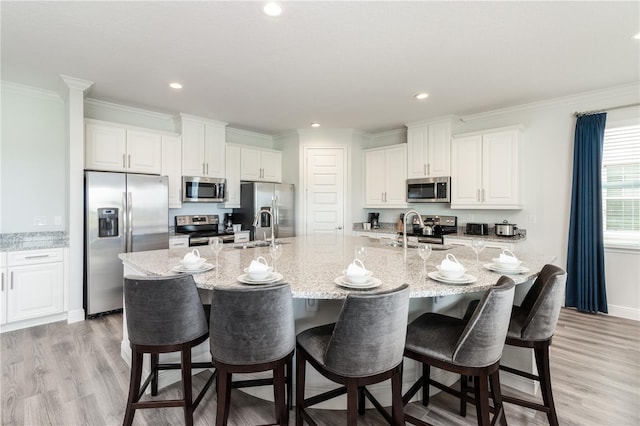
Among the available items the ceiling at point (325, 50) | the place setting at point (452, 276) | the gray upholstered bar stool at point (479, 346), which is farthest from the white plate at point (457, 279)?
the ceiling at point (325, 50)

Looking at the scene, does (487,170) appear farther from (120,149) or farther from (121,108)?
(121,108)

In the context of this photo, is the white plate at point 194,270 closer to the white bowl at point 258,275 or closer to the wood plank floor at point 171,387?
the white bowl at point 258,275

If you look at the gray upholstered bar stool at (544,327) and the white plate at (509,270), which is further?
the white plate at (509,270)

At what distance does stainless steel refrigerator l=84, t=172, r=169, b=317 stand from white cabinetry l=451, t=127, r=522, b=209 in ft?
13.5

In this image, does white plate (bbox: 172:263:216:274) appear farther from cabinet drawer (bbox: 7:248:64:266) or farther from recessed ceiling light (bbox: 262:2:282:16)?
cabinet drawer (bbox: 7:248:64:266)

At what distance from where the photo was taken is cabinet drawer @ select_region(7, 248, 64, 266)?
10.5 feet

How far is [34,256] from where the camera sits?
3312mm

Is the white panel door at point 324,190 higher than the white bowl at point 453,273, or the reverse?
the white panel door at point 324,190

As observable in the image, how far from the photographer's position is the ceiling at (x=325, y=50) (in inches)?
85.7

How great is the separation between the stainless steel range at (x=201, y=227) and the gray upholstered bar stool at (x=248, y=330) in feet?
10.3

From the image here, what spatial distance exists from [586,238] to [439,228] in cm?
167

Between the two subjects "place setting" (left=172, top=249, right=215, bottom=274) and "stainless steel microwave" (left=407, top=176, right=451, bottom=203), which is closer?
"place setting" (left=172, top=249, right=215, bottom=274)

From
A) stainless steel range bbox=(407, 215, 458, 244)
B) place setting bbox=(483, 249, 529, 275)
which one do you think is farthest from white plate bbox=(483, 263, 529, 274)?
stainless steel range bbox=(407, 215, 458, 244)

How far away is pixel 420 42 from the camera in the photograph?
2.56 metres
